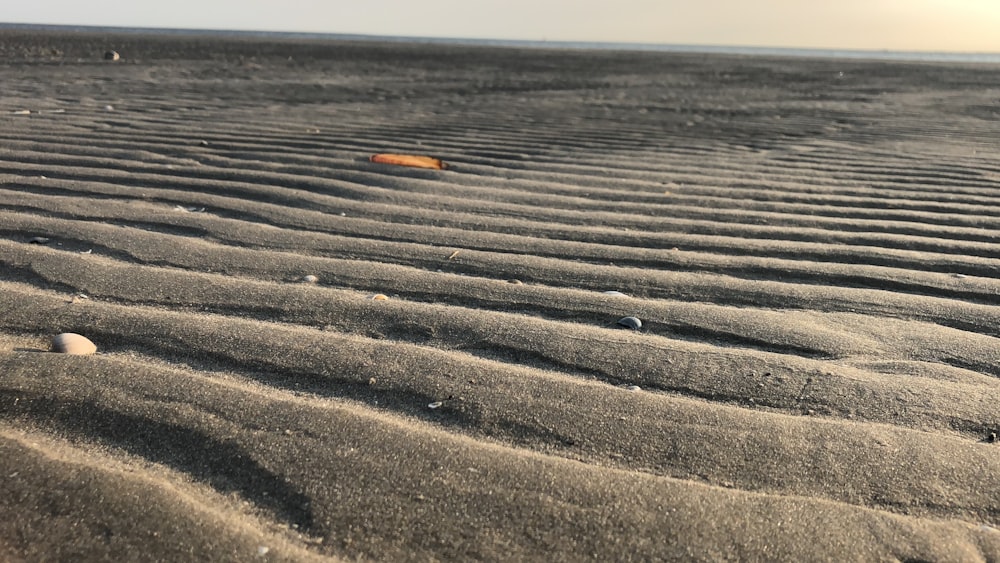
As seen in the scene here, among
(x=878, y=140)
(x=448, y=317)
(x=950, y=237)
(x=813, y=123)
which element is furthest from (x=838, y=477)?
(x=813, y=123)

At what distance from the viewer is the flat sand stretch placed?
3.49 ft

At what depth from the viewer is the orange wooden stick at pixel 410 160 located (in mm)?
3541

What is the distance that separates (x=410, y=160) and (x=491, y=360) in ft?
7.39

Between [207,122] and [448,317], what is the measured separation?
3.73 meters

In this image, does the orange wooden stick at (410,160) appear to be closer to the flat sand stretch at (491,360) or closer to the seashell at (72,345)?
the flat sand stretch at (491,360)

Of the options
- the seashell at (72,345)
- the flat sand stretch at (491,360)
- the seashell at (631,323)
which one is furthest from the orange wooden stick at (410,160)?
the seashell at (72,345)

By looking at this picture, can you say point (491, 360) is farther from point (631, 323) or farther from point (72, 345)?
point (72, 345)

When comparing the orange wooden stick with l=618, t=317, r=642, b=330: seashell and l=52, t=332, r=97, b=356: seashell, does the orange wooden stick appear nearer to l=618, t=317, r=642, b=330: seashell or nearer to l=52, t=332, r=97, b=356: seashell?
l=618, t=317, r=642, b=330: seashell

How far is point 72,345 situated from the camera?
1492mm

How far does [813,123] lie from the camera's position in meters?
5.68

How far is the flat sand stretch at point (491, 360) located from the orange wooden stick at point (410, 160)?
104mm

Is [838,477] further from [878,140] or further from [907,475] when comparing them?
[878,140]

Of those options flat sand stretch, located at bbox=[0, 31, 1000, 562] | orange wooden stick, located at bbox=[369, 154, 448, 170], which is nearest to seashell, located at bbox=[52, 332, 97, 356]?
flat sand stretch, located at bbox=[0, 31, 1000, 562]

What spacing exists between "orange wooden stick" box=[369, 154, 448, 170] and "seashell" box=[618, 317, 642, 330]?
196 centimetres
